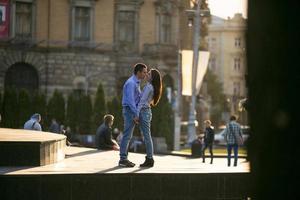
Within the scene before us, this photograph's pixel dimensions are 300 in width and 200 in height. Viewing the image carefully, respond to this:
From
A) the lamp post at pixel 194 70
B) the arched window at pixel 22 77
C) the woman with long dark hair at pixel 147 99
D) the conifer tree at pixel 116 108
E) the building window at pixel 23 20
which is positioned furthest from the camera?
the building window at pixel 23 20

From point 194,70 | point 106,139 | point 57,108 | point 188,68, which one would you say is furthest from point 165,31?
point 106,139

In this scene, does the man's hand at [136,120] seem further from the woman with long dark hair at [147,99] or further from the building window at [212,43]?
the building window at [212,43]

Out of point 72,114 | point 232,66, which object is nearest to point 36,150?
point 72,114

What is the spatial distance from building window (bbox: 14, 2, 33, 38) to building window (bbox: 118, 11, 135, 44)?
22.4ft

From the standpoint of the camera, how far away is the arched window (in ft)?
163

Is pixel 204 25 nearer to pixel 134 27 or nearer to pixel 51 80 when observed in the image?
pixel 134 27

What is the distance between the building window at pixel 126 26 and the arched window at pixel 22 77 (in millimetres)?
7209

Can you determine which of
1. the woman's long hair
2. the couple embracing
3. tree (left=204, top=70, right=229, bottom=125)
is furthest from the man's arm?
tree (left=204, top=70, right=229, bottom=125)

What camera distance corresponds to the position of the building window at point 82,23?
52184mm

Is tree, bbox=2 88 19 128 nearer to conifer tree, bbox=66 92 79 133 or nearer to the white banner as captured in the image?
conifer tree, bbox=66 92 79 133

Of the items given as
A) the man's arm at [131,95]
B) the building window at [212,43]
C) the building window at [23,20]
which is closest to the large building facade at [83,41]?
the building window at [23,20]

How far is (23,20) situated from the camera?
50.7 metres

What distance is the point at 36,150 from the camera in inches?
408

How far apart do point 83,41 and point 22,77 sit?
5312 mm
